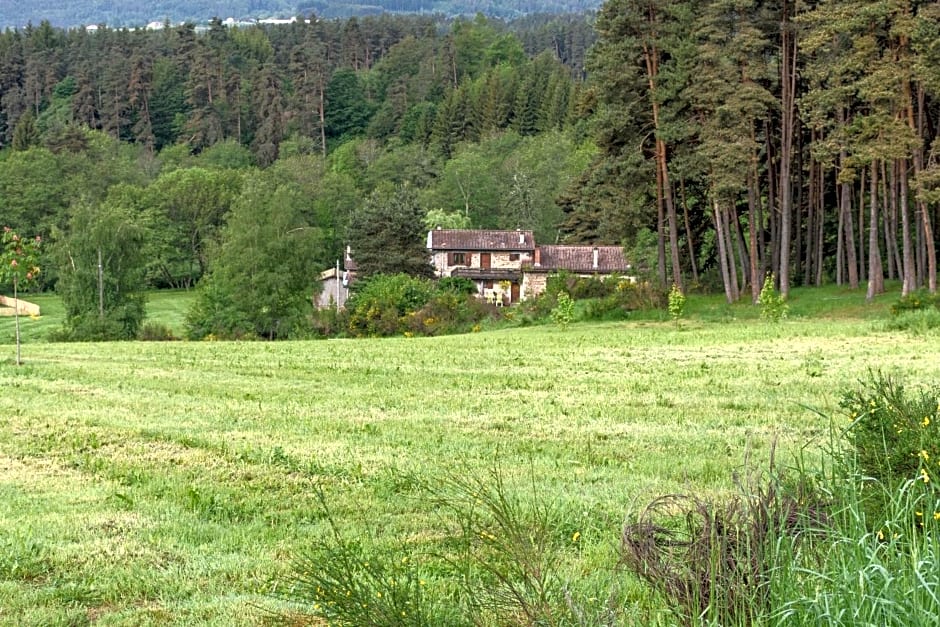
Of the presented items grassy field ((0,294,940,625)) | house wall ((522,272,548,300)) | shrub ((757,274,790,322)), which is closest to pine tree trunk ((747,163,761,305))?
shrub ((757,274,790,322))

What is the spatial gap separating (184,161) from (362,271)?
75.9 metres

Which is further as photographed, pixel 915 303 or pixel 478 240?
pixel 478 240

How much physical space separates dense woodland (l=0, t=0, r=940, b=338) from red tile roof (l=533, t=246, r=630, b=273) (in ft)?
12.5

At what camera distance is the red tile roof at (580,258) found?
7100 cm

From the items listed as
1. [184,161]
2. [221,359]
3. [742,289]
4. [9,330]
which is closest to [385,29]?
[184,161]

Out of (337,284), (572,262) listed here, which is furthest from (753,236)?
(337,284)

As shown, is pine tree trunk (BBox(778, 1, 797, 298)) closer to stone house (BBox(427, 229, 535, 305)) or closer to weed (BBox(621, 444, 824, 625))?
weed (BBox(621, 444, 824, 625))

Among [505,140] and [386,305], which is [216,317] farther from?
[505,140]

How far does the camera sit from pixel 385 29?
631ft

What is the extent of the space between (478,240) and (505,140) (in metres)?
41.6

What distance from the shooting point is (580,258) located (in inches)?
2862

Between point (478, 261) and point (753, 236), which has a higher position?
point (753, 236)

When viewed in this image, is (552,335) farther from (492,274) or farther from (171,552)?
(492,274)

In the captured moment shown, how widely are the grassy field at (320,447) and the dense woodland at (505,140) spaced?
592 inches
